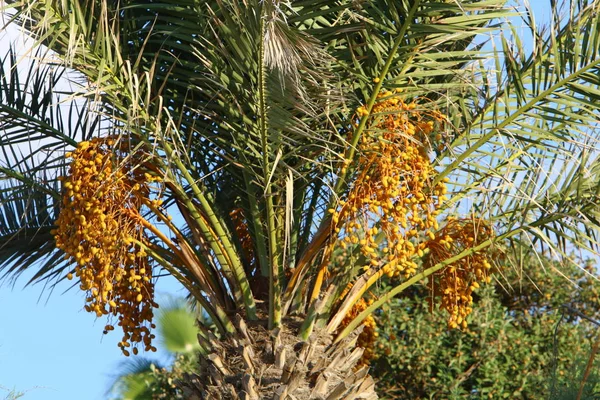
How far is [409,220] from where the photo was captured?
4.87 m

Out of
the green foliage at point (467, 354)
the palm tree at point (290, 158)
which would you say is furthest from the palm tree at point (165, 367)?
the palm tree at point (290, 158)

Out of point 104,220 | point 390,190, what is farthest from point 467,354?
point 104,220

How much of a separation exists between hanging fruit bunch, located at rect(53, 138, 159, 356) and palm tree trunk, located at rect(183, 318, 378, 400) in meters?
0.68

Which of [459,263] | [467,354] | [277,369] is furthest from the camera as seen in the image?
[467,354]

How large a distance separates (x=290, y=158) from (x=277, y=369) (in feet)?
4.57

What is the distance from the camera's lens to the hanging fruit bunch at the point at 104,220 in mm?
4945

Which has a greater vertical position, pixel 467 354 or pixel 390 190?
pixel 390 190

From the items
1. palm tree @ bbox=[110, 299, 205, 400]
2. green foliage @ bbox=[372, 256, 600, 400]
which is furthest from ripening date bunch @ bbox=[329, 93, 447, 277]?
palm tree @ bbox=[110, 299, 205, 400]

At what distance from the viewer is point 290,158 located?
5570mm

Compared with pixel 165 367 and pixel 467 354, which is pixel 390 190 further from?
pixel 165 367

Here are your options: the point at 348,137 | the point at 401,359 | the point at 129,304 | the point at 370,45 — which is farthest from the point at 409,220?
the point at 401,359

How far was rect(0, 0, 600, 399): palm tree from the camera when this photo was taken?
4750mm

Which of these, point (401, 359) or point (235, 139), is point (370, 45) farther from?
point (401, 359)

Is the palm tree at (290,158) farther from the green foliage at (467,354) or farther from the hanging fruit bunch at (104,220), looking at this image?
the green foliage at (467,354)
